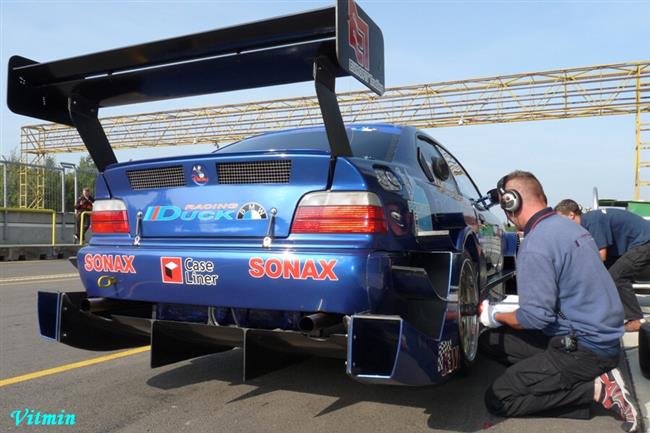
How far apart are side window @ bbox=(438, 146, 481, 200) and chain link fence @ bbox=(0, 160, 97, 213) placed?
49.6 feet

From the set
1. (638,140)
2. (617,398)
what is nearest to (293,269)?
(617,398)

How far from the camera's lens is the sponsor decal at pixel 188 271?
292cm

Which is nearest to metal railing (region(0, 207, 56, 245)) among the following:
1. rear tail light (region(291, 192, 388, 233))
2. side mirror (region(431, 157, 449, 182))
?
side mirror (region(431, 157, 449, 182))

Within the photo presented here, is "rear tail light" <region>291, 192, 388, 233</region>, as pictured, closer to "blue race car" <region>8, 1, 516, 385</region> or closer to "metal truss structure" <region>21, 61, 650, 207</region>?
"blue race car" <region>8, 1, 516, 385</region>

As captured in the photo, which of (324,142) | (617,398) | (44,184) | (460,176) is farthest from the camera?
(44,184)

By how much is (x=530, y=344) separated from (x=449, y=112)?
86.2 feet

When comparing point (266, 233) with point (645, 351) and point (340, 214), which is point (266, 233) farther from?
point (645, 351)

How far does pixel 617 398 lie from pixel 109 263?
2913 mm

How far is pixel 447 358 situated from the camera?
2.93 meters

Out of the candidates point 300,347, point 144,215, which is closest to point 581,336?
point 300,347

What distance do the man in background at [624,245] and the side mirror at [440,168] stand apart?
2017 mm

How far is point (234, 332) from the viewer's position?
2.92 m

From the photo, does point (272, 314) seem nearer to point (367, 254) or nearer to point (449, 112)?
point (367, 254)

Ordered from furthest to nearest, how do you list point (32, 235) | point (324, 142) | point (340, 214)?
point (32, 235) < point (324, 142) < point (340, 214)
